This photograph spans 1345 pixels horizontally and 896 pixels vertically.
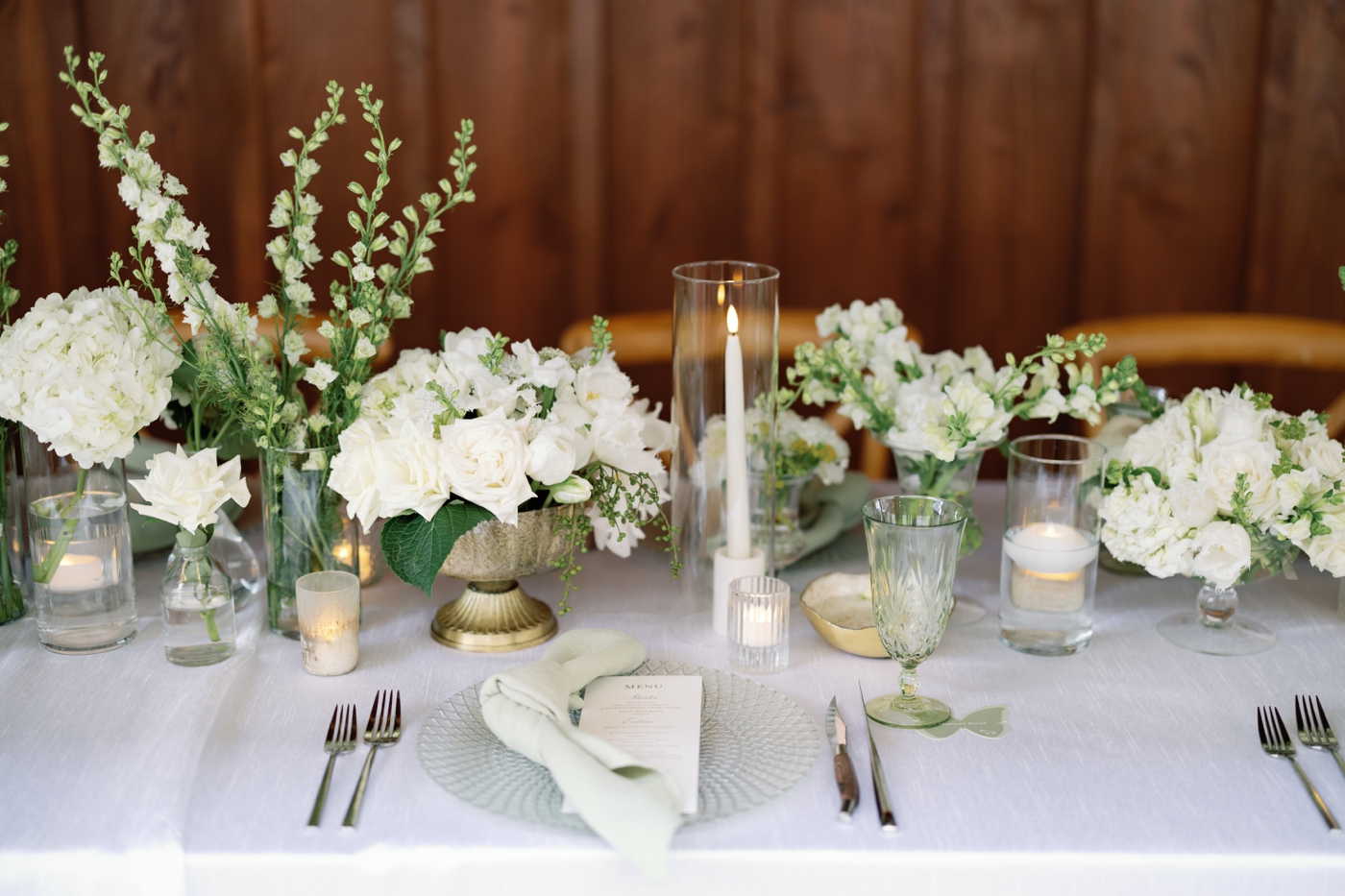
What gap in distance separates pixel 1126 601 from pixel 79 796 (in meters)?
1.00

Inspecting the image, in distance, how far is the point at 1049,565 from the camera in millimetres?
1173

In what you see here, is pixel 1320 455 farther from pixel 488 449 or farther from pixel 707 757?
pixel 488 449

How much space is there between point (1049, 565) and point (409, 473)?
0.60m

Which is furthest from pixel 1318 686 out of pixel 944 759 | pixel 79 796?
pixel 79 796

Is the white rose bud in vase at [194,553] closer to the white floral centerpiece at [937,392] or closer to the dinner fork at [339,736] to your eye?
the dinner fork at [339,736]

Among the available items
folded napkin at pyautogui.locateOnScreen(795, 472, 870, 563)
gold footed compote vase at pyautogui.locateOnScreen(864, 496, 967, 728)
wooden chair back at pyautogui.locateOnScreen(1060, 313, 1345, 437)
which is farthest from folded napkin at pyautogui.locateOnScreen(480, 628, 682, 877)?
wooden chair back at pyautogui.locateOnScreen(1060, 313, 1345, 437)

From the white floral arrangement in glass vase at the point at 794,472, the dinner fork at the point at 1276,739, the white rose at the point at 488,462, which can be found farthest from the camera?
the white floral arrangement in glass vase at the point at 794,472

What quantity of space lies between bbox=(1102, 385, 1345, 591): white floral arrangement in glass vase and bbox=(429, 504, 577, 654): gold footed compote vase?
54cm

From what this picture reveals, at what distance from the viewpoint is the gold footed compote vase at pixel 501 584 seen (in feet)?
3.70

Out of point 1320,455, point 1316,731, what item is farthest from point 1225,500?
point 1316,731

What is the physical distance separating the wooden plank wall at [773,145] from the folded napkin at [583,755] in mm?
1439

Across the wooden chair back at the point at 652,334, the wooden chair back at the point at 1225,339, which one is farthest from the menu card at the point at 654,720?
the wooden chair back at the point at 1225,339

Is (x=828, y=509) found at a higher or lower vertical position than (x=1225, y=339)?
lower

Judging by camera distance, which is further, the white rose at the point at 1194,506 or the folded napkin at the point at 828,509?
the folded napkin at the point at 828,509
